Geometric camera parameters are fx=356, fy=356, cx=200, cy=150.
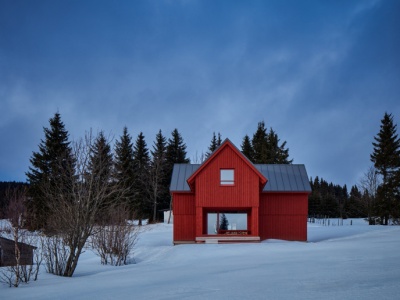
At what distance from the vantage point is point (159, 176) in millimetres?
53156

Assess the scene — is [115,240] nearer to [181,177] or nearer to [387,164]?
[181,177]

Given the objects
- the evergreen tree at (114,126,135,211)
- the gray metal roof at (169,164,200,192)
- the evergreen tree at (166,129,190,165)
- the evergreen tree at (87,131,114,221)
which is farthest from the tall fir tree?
the evergreen tree at (87,131,114,221)

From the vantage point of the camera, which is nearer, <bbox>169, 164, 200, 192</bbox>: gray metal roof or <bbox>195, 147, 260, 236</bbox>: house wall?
<bbox>195, 147, 260, 236</bbox>: house wall

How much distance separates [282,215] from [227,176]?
225 inches

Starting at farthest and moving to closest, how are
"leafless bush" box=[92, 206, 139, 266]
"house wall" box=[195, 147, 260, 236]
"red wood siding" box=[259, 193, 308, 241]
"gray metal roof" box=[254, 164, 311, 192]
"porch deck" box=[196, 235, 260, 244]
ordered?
1. "gray metal roof" box=[254, 164, 311, 192]
2. "red wood siding" box=[259, 193, 308, 241]
3. "house wall" box=[195, 147, 260, 236]
4. "porch deck" box=[196, 235, 260, 244]
5. "leafless bush" box=[92, 206, 139, 266]

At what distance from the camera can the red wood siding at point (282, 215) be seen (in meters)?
26.9

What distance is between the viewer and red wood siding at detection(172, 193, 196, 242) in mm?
26594

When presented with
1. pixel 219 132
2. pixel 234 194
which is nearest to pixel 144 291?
pixel 234 194

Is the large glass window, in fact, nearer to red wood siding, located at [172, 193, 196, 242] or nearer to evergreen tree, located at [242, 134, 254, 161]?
red wood siding, located at [172, 193, 196, 242]

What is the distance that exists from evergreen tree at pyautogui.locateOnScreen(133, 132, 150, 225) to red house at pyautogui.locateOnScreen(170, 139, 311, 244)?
70.2ft

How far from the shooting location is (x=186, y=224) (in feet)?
87.8

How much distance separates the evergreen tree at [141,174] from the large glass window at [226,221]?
21395mm

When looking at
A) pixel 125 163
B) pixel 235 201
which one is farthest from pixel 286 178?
pixel 125 163

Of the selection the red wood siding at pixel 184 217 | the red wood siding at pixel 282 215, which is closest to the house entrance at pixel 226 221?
the red wood siding at pixel 282 215
